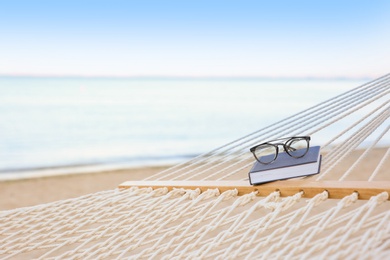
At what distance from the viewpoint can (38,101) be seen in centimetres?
1652

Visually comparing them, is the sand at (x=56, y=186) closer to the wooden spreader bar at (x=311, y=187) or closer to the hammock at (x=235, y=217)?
the hammock at (x=235, y=217)

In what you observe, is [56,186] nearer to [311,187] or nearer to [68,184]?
[68,184]

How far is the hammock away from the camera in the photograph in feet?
2.58

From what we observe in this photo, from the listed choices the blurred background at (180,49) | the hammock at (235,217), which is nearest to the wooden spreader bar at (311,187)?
the hammock at (235,217)

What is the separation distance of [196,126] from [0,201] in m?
7.66

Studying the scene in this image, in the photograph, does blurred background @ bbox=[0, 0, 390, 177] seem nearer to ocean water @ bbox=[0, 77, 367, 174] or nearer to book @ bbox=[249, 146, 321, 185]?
ocean water @ bbox=[0, 77, 367, 174]

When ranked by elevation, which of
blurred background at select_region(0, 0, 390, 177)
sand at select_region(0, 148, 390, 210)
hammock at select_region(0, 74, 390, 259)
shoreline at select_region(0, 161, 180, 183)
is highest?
blurred background at select_region(0, 0, 390, 177)

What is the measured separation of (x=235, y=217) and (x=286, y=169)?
175 millimetres

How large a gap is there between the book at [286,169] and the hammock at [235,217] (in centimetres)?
2

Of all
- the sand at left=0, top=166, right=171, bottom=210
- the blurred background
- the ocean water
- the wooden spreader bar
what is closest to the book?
the wooden spreader bar

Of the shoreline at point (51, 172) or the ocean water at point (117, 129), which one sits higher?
the ocean water at point (117, 129)

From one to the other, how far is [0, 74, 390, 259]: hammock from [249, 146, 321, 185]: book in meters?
0.02

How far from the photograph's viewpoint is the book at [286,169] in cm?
105

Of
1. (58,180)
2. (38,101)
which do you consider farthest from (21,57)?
(58,180)
